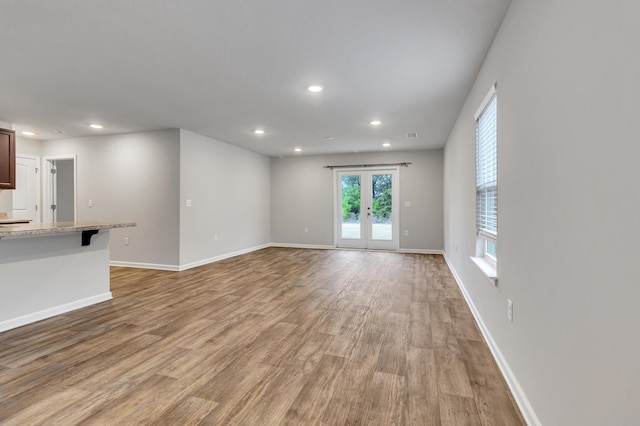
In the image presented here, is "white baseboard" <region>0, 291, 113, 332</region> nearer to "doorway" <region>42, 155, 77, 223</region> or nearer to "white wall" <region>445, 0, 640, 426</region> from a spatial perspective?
"doorway" <region>42, 155, 77, 223</region>

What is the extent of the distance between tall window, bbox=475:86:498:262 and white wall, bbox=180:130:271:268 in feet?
14.6

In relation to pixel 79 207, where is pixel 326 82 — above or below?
above

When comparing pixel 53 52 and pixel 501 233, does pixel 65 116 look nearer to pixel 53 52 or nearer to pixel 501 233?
pixel 53 52

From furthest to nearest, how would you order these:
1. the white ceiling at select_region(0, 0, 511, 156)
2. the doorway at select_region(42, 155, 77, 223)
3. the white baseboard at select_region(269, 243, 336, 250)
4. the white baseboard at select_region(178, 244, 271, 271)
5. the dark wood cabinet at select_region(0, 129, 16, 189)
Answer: the white baseboard at select_region(269, 243, 336, 250), the doorway at select_region(42, 155, 77, 223), the white baseboard at select_region(178, 244, 271, 271), the dark wood cabinet at select_region(0, 129, 16, 189), the white ceiling at select_region(0, 0, 511, 156)

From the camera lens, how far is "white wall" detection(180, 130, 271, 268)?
549 cm

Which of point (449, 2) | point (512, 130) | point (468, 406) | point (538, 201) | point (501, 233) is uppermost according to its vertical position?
point (449, 2)

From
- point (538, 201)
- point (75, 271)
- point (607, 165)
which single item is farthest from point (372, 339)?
point (75, 271)

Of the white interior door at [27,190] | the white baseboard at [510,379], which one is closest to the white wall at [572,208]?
the white baseboard at [510,379]

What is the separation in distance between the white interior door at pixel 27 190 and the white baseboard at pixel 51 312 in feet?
12.8

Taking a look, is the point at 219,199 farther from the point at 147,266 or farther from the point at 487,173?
the point at 487,173

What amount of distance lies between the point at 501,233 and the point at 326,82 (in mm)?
2182

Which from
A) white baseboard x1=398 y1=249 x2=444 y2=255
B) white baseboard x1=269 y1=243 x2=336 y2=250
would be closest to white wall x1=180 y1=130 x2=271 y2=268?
white baseboard x1=269 y1=243 x2=336 y2=250

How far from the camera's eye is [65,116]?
457cm

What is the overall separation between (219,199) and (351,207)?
3.16 meters
